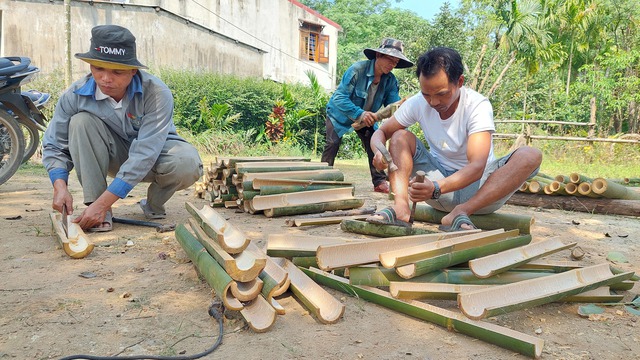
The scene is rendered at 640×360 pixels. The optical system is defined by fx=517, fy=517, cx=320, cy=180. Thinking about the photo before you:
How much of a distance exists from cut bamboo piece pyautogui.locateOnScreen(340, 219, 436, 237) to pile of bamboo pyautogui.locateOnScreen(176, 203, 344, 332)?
0.88m

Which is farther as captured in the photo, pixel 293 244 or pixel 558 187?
pixel 558 187

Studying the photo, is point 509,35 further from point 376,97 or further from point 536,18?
point 376,97

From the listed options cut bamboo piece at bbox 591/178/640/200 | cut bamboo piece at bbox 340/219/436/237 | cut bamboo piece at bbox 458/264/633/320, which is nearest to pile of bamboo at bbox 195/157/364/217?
cut bamboo piece at bbox 340/219/436/237

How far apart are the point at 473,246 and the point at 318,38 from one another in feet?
77.7

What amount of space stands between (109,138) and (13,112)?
105 inches

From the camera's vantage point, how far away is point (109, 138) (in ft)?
12.0

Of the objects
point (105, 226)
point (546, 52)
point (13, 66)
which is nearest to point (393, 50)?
point (105, 226)

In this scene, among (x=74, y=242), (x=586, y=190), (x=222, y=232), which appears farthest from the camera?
(x=586, y=190)

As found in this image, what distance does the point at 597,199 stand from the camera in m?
5.36

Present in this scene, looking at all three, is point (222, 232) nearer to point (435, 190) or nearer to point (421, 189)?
point (421, 189)

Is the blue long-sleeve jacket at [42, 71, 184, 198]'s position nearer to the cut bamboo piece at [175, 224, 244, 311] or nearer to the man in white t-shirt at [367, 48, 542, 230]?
the cut bamboo piece at [175, 224, 244, 311]

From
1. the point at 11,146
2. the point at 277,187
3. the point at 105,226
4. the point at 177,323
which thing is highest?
the point at 11,146

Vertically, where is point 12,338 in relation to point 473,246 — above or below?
below

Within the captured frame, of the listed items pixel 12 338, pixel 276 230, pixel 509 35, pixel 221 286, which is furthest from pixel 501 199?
pixel 509 35
